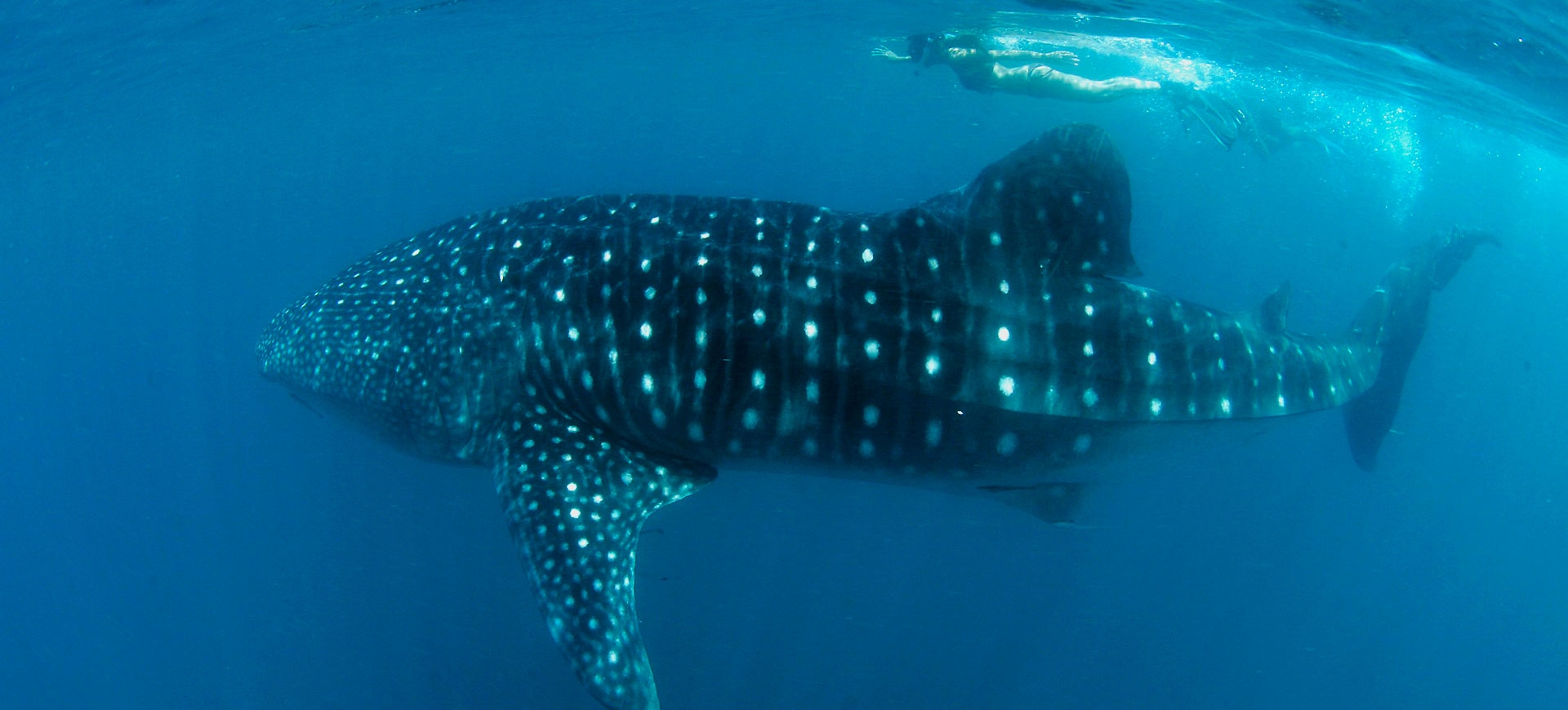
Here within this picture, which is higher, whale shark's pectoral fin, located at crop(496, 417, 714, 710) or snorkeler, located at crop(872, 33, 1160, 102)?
snorkeler, located at crop(872, 33, 1160, 102)

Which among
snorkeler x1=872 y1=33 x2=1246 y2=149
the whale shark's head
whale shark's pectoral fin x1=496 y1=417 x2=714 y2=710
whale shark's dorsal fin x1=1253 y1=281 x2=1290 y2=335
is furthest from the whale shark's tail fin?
snorkeler x1=872 y1=33 x2=1246 y2=149

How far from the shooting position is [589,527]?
456cm

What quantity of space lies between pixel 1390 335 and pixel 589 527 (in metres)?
8.68

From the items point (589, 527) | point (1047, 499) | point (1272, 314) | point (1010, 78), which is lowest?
point (1047, 499)

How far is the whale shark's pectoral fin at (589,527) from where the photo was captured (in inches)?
167

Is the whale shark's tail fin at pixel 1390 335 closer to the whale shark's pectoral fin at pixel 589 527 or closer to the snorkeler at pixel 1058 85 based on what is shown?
the whale shark's pectoral fin at pixel 589 527

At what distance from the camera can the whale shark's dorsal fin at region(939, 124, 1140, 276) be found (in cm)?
464

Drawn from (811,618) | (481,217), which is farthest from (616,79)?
(481,217)

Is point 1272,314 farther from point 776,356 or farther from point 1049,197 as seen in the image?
point 776,356

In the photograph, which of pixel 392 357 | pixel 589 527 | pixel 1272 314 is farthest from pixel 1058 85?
pixel 589 527

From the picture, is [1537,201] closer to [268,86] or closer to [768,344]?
[768,344]

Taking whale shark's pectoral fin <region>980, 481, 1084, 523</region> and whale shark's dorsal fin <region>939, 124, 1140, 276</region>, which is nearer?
whale shark's dorsal fin <region>939, 124, 1140, 276</region>

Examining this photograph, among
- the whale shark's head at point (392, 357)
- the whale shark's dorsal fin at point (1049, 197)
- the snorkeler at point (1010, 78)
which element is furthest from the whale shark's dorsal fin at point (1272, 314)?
the snorkeler at point (1010, 78)

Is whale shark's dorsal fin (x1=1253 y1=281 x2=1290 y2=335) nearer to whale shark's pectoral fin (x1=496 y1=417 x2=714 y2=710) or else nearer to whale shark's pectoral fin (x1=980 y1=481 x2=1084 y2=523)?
whale shark's pectoral fin (x1=980 y1=481 x2=1084 y2=523)
